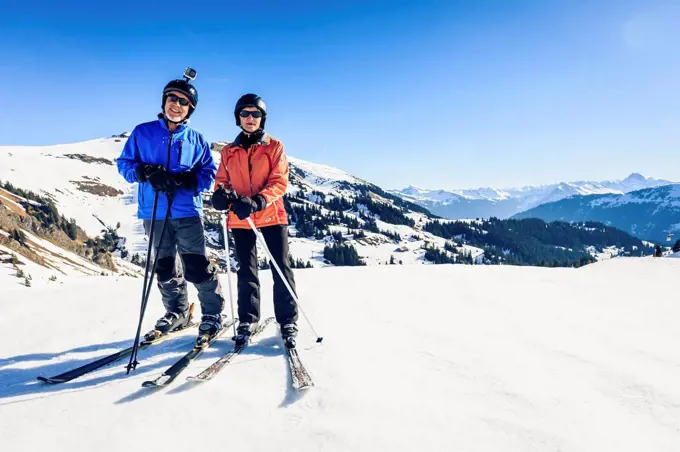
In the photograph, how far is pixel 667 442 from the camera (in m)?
2.72

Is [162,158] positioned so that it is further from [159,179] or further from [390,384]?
[390,384]

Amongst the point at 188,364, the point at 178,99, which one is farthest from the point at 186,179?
the point at 188,364

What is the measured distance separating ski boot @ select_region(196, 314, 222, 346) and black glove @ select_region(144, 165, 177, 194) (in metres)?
1.98

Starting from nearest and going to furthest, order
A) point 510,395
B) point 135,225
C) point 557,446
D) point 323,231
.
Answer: point 557,446 < point 510,395 < point 135,225 < point 323,231

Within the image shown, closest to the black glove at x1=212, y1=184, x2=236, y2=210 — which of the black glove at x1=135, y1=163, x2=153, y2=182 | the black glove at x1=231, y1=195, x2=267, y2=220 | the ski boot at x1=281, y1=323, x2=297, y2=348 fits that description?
the black glove at x1=231, y1=195, x2=267, y2=220

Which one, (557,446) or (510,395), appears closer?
(557,446)

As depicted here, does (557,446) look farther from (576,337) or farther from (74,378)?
(74,378)

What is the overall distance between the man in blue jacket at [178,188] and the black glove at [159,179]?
15 cm

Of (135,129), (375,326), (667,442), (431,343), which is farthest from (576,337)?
(135,129)

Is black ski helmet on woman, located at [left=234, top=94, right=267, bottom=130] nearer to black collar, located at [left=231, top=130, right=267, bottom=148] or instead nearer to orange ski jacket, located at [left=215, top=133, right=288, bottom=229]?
black collar, located at [left=231, top=130, right=267, bottom=148]

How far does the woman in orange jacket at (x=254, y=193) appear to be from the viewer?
532cm

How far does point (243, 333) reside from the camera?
5.18 m

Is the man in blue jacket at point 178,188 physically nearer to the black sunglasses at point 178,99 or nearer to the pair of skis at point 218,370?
the black sunglasses at point 178,99

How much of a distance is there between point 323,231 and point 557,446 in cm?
18707
